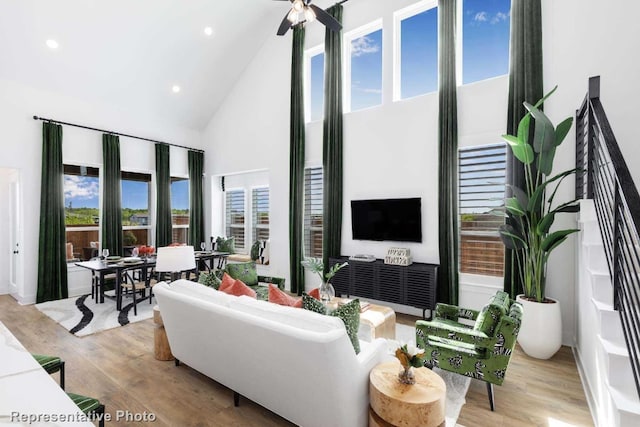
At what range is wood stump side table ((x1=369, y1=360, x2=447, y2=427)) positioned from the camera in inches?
68.0

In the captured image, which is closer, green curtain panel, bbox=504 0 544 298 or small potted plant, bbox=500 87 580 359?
small potted plant, bbox=500 87 580 359

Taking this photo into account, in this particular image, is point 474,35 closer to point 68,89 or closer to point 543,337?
point 543,337

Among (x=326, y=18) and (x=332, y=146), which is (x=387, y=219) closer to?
(x=332, y=146)

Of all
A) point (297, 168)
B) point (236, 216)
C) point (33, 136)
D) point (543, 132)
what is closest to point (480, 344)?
point (543, 132)

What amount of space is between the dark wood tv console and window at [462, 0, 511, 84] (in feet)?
9.24

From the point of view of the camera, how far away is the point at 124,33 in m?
5.15

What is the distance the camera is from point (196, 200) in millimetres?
7762

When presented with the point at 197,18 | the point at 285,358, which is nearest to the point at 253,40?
the point at 197,18

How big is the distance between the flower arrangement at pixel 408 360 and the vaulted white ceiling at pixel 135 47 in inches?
241

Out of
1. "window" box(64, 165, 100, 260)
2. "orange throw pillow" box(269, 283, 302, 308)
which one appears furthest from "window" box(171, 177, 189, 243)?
"orange throw pillow" box(269, 283, 302, 308)

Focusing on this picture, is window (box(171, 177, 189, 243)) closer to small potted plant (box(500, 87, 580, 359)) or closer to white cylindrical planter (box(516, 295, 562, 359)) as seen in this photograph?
small potted plant (box(500, 87, 580, 359))

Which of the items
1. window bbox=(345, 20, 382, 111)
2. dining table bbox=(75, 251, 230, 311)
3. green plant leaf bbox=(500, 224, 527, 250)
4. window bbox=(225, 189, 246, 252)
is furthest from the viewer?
window bbox=(225, 189, 246, 252)

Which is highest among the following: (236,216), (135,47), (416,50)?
(135,47)

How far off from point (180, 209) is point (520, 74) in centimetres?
725
